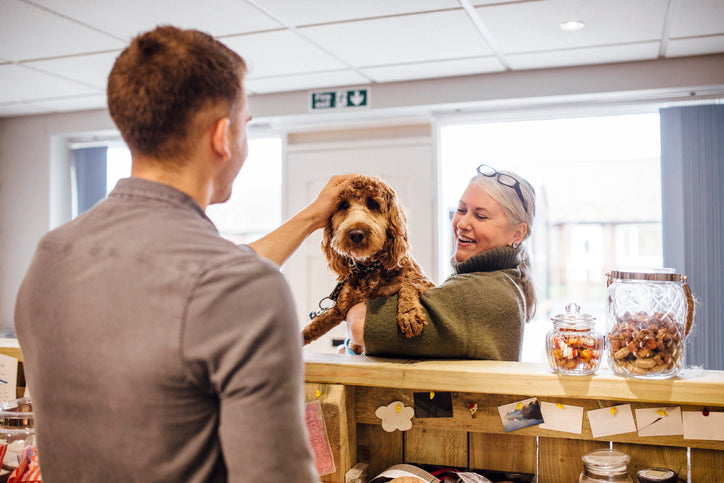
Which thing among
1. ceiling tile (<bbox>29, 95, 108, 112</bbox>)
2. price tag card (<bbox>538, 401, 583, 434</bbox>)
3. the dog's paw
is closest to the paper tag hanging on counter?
price tag card (<bbox>538, 401, 583, 434</bbox>)

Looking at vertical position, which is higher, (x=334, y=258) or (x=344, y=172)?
(x=344, y=172)

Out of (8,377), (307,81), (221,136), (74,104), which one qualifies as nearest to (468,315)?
(221,136)

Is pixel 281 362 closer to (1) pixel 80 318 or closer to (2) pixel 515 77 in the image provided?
(1) pixel 80 318

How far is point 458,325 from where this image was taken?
126 centimetres

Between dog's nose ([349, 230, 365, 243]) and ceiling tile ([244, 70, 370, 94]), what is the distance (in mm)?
2571

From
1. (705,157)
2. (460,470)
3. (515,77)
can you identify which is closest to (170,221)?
(460,470)

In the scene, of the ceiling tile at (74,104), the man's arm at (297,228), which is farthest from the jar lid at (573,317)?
the ceiling tile at (74,104)

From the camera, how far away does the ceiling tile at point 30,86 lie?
369cm

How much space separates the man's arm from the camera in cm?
125

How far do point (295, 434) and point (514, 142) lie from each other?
22.4 feet

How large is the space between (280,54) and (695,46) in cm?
232

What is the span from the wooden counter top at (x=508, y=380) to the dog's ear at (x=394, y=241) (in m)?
0.26

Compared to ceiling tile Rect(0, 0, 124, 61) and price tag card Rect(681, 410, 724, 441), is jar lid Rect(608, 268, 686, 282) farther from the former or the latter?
ceiling tile Rect(0, 0, 124, 61)

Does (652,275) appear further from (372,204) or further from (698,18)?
(698,18)
